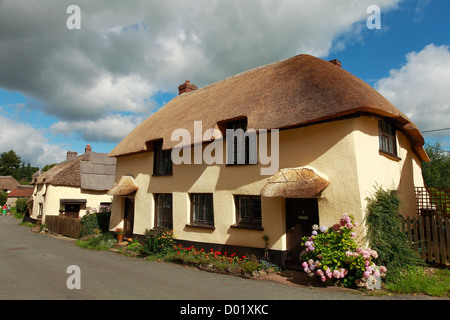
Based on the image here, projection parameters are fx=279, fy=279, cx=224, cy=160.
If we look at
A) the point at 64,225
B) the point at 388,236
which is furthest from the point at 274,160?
the point at 64,225

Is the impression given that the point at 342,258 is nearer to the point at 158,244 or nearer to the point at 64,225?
the point at 158,244

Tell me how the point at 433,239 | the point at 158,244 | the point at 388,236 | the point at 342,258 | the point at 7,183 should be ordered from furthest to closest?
1. the point at 7,183
2. the point at 158,244
3. the point at 433,239
4. the point at 388,236
5. the point at 342,258

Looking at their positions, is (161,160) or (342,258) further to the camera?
(161,160)

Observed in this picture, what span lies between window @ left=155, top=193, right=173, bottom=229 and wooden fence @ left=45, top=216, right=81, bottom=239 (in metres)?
7.68

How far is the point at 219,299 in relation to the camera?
238 inches

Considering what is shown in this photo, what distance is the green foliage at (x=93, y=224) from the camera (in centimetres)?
1717

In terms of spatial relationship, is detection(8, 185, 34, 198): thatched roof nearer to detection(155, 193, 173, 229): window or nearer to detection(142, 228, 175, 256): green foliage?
detection(155, 193, 173, 229): window

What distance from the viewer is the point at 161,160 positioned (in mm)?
13031

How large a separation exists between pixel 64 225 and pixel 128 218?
23.9 ft

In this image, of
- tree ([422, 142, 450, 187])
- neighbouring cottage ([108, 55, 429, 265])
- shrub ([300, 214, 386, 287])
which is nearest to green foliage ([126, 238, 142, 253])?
neighbouring cottage ([108, 55, 429, 265])

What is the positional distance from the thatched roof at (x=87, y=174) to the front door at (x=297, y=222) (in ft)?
68.3

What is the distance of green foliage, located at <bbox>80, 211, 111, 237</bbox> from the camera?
56.3ft
